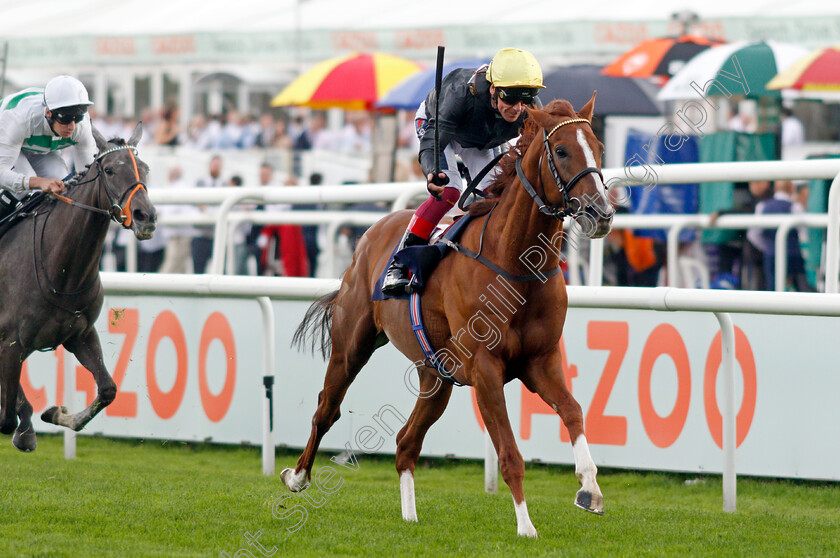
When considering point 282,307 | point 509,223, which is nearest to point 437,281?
point 509,223

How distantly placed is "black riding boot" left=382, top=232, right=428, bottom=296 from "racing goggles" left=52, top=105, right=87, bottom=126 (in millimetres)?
2055

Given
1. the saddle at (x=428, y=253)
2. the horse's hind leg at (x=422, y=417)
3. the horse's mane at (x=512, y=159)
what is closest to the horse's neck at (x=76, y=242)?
the saddle at (x=428, y=253)

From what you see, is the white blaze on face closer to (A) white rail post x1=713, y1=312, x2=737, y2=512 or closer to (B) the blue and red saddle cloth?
(B) the blue and red saddle cloth

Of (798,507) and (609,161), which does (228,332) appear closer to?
(798,507)

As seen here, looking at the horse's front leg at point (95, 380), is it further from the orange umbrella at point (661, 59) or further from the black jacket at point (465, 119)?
the orange umbrella at point (661, 59)

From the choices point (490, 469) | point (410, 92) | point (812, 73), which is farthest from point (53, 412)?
point (812, 73)

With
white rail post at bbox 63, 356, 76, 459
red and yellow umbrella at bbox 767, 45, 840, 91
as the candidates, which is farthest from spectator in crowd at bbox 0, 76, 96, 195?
red and yellow umbrella at bbox 767, 45, 840, 91

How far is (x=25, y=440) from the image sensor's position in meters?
6.05

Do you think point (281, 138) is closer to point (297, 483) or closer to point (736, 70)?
point (736, 70)

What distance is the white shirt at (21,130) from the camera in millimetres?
6254

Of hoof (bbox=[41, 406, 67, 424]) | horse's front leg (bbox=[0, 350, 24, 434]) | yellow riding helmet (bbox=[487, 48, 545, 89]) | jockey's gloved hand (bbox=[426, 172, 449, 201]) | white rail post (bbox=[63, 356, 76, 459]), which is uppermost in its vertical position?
yellow riding helmet (bbox=[487, 48, 545, 89])

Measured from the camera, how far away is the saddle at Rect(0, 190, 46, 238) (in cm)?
639

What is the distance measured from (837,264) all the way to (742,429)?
1.09 meters

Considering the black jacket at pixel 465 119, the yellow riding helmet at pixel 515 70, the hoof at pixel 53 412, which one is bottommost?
the hoof at pixel 53 412
